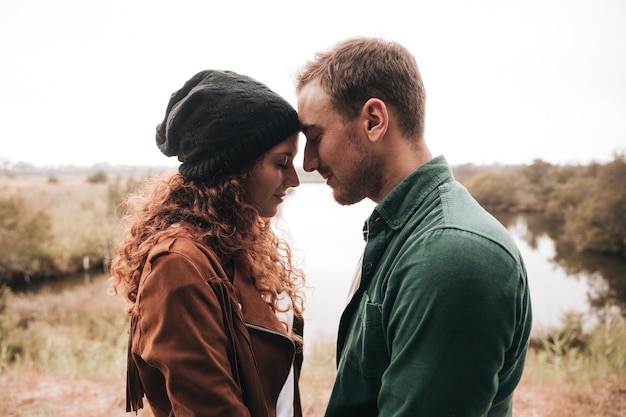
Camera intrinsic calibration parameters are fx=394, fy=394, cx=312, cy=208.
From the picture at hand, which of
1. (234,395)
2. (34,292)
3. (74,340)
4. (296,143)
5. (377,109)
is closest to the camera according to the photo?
(234,395)

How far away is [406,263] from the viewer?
43.1 inches

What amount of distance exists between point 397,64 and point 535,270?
12614 mm

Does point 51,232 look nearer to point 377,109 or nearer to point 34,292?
point 34,292

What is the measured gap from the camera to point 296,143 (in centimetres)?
176

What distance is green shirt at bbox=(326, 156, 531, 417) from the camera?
3.10ft

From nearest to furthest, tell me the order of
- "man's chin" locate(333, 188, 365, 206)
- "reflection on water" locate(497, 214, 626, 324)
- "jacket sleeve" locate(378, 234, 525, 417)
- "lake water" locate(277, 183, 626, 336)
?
"jacket sleeve" locate(378, 234, 525, 417), "man's chin" locate(333, 188, 365, 206), "lake water" locate(277, 183, 626, 336), "reflection on water" locate(497, 214, 626, 324)

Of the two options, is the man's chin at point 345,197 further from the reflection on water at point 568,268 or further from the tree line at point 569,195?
the tree line at point 569,195

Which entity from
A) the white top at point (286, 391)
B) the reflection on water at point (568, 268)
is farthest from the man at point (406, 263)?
the reflection on water at point (568, 268)

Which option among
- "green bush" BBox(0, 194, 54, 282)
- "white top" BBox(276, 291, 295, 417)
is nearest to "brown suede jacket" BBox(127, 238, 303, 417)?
"white top" BBox(276, 291, 295, 417)

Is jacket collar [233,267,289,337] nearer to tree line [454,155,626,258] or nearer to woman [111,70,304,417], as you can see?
woman [111,70,304,417]

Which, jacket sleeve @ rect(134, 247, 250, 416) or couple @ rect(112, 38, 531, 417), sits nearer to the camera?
couple @ rect(112, 38, 531, 417)

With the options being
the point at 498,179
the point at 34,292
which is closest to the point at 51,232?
the point at 34,292

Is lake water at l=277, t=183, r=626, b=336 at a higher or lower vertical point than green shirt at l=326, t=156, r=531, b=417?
lower

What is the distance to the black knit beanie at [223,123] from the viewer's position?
155cm
